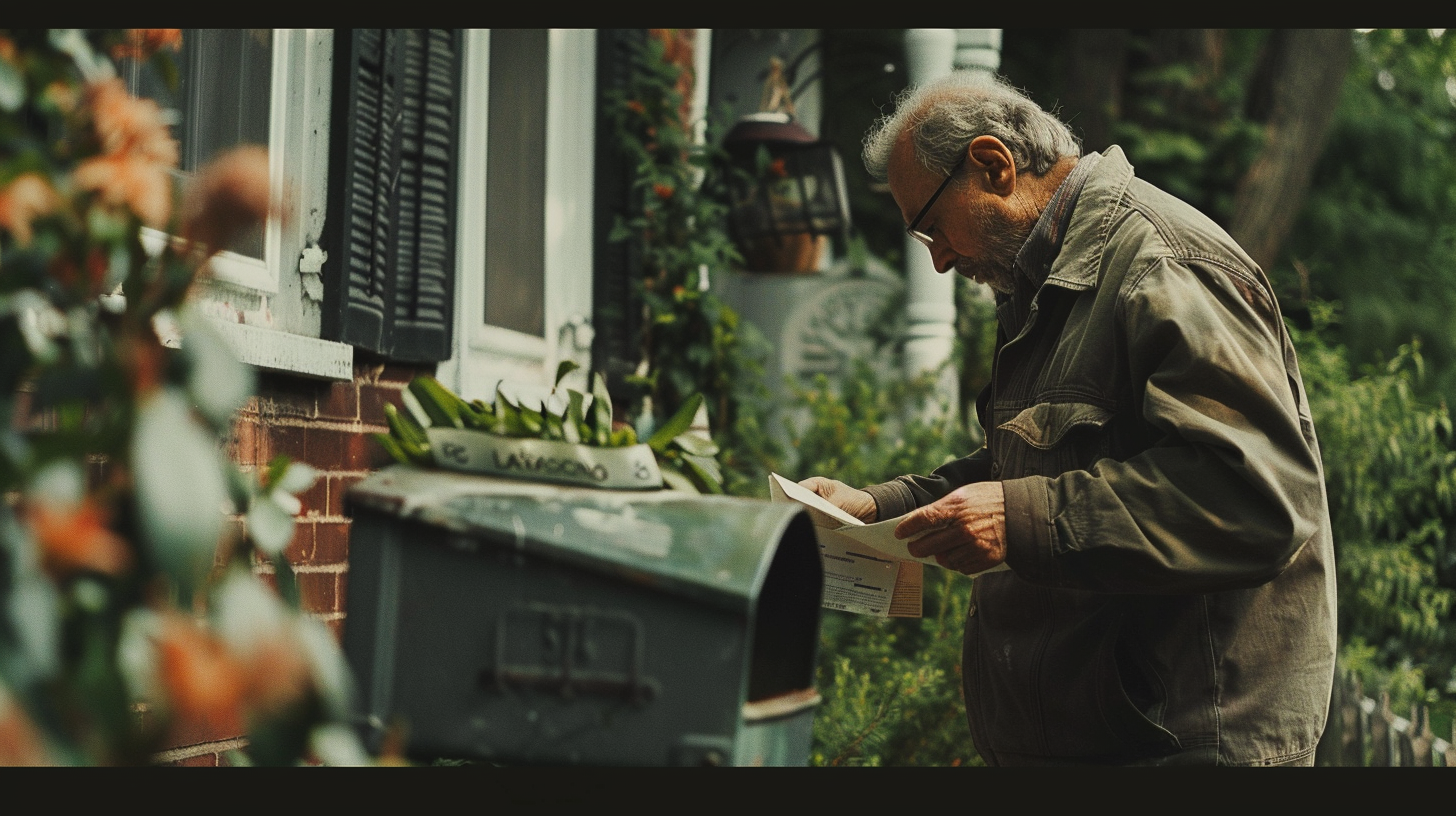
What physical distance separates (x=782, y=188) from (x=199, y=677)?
4.31m

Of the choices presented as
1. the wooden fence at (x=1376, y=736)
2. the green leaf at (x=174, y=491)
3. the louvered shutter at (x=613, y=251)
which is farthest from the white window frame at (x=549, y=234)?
the wooden fence at (x=1376, y=736)

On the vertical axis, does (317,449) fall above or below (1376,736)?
above

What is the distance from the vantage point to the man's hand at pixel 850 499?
2.25 m

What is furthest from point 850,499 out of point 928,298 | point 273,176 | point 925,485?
point 928,298

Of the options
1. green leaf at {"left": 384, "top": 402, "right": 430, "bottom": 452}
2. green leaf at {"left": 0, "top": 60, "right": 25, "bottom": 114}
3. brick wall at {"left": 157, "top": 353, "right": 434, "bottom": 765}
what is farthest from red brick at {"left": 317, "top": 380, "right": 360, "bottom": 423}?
green leaf at {"left": 0, "top": 60, "right": 25, "bottom": 114}

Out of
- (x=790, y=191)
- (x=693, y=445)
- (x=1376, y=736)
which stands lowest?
(x=1376, y=736)

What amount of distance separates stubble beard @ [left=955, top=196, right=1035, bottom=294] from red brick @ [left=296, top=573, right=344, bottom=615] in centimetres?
140

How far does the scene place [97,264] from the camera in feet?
3.02

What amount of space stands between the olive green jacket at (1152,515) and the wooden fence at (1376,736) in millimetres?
1948

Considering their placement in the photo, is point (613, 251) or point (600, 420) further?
point (613, 251)

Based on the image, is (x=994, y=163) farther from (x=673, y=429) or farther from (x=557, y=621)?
(x=557, y=621)

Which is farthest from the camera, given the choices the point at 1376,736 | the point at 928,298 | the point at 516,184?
the point at 928,298

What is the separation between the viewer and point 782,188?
193 inches

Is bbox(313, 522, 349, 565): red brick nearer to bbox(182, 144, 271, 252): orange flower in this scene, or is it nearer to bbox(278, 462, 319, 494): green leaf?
bbox(278, 462, 319, 494): green leaf
